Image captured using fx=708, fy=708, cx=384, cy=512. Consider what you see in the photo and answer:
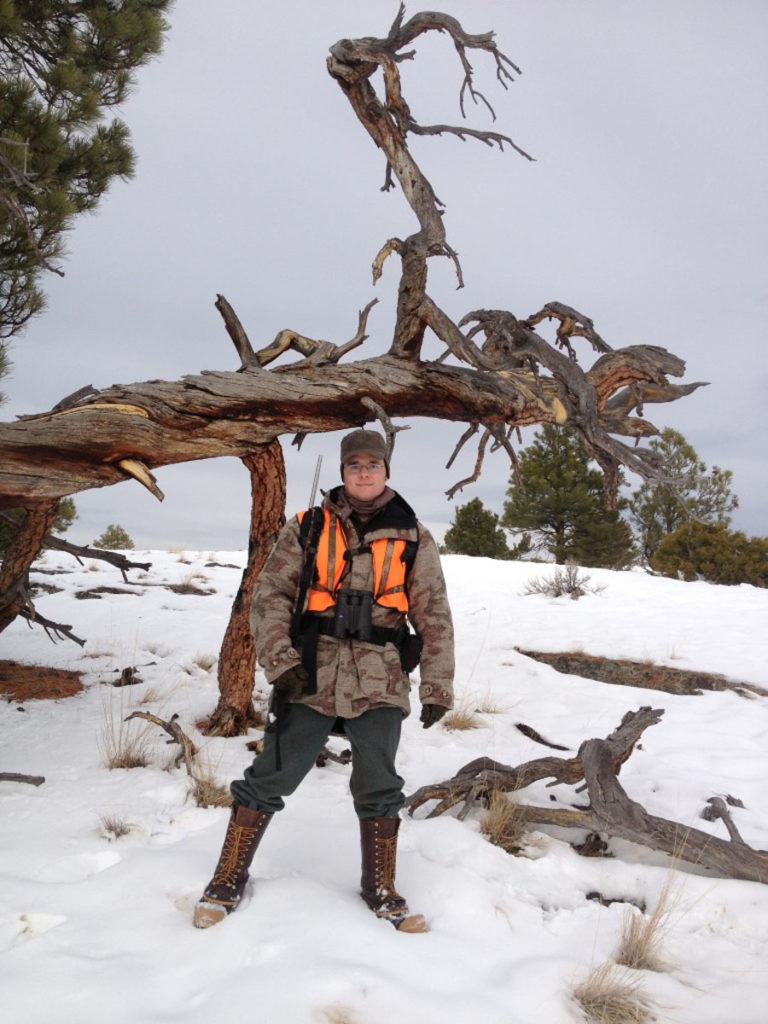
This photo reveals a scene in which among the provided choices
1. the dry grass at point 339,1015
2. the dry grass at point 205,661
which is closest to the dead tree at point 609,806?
the dry grass at point 339,1015

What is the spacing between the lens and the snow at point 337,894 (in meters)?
2.37

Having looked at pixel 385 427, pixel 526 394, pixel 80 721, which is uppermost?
pixel 526 394

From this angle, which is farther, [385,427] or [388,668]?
[385,427]

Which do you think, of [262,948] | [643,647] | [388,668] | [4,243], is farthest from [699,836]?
[4,243]

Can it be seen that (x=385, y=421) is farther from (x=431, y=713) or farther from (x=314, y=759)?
(x=314, y=759)

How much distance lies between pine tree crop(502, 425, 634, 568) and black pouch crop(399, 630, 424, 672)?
21606mm

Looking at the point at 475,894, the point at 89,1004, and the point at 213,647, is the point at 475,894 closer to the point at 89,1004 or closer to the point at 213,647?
the point at 89,1004

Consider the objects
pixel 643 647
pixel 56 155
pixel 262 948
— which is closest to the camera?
pixel 262 948

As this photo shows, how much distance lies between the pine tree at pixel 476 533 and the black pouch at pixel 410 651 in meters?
20.8

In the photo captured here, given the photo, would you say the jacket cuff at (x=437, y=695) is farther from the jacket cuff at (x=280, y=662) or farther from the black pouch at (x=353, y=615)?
the jacket cuff at (x=280, y=662)

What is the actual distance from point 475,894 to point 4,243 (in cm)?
610

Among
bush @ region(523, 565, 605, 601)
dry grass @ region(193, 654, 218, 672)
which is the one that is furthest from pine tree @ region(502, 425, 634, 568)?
dry grass @ region(193, 654, 218, 672)

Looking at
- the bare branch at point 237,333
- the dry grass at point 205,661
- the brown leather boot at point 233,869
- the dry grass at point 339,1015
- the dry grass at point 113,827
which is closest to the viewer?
the dry grass at point 339,1015

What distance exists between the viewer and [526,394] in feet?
18.2
